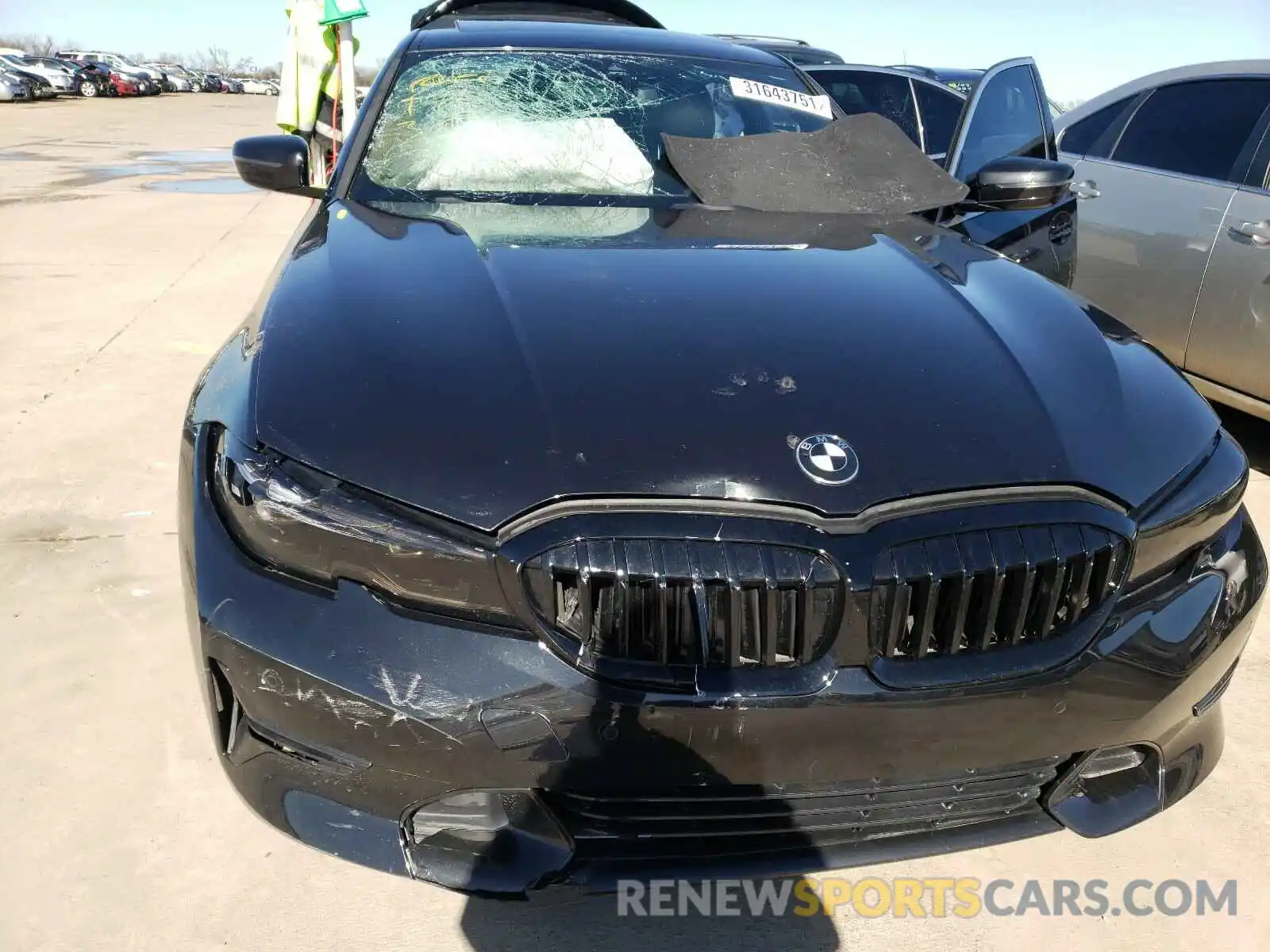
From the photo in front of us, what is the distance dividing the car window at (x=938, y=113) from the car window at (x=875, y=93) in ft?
0.32

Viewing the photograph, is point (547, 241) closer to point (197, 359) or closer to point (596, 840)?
point (596, 840)

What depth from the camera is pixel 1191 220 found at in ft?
13.7

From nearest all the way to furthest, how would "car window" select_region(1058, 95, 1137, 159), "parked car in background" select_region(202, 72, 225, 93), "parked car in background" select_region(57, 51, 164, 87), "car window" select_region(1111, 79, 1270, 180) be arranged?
1. "car window" select_region(1111, 79, 1270, 180)
2. "car window" select_region(1058, 95, 1137, 159)
3. "parked car in background" select_region(57, 51, 164, 87)
4. "parked car in background" select_region(202, 72, 225, 93)

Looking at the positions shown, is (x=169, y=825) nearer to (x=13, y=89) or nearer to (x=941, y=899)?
(x=941, y=899)

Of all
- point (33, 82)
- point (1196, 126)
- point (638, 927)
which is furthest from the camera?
point (33, 82)

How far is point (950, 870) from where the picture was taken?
2.02 m

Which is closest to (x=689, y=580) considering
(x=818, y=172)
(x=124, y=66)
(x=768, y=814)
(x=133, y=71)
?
(x=768, y=814)

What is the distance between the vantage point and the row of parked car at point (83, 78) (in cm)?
3819

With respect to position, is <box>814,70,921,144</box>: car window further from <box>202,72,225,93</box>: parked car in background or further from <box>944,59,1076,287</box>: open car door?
<box>202,72,225,93</box>: parked car in background

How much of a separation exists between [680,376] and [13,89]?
1686 inches

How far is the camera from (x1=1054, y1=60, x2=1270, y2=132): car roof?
423 centimetres

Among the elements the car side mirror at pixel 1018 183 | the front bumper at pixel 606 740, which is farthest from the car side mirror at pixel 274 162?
the car side mirror at pixel 1018 183

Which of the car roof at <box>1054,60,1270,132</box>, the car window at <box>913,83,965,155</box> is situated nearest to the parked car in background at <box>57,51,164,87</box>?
the car window at <box>913,83,965,155</box>

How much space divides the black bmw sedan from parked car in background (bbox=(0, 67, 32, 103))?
4170 cm
